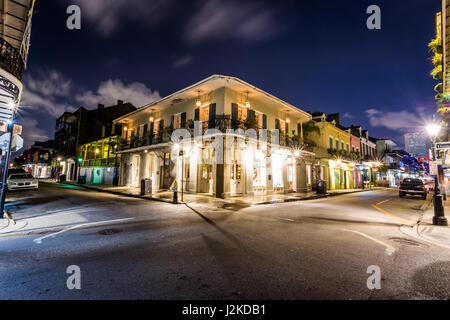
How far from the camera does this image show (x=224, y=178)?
14.1 meters

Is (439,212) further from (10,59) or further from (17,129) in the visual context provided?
(10,59)

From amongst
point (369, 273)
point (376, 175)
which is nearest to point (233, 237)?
point (369, 273)

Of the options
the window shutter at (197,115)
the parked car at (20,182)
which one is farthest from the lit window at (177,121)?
the parked car at (20,182)

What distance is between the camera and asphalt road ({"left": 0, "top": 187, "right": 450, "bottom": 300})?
8.57 feet

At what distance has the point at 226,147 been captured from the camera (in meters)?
14.5

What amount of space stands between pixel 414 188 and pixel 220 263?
20.6 metres

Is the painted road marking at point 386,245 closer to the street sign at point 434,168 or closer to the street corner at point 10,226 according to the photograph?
the street sign at point 434,168

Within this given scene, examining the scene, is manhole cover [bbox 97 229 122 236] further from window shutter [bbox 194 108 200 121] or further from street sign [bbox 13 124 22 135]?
window shutter [bbox 194 108 200 121]

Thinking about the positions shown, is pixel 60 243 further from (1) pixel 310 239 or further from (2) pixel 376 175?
(2) pixel 376 175

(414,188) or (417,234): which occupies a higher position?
(414,188)

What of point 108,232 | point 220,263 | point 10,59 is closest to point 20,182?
point 10,59

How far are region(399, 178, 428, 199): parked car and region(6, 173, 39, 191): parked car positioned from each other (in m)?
30.8

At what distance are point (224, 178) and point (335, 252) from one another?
10272 millimetres
